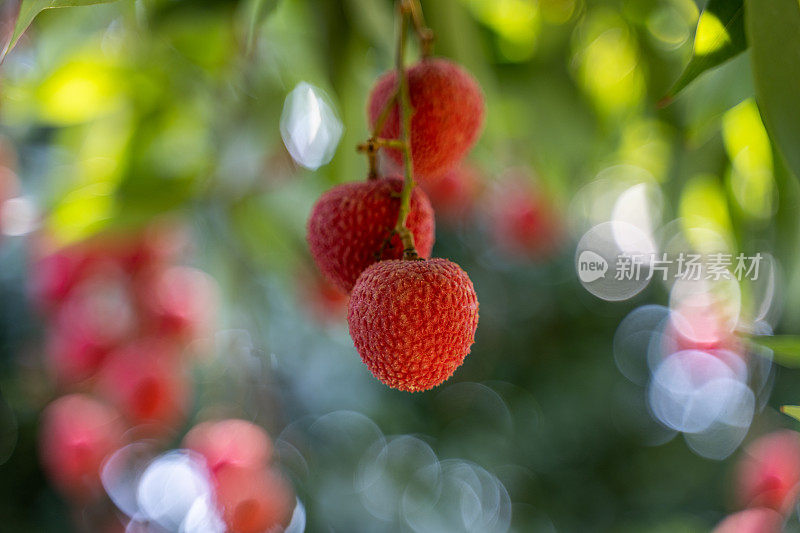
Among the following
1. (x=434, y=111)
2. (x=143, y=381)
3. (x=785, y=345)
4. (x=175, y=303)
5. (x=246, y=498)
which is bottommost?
(x=246, y=498)

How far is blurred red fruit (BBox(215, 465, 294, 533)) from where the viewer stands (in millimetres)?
1000

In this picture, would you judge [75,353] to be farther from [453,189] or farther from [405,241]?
[405,241]

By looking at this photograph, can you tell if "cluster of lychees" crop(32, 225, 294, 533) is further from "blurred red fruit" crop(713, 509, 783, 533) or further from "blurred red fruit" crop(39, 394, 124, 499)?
"blurred red fruit" crop(713, 509, 783, 533)

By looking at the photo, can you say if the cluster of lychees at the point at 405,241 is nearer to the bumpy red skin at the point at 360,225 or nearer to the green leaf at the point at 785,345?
the bumpy red skin at the point at 360,225

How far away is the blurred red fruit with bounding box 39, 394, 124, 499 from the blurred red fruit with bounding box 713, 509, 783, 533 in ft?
3.14

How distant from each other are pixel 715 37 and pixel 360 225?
22cm

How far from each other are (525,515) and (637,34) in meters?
1.48

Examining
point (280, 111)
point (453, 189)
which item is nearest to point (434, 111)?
point (280, 111)

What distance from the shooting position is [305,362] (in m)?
1.83

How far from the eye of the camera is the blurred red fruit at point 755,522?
82 centimetres

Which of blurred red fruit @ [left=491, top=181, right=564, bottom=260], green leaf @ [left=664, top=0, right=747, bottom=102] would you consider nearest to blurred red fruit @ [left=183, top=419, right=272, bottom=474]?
blurred red fruit @ [left=491, top=181, right=564, bottom=260]

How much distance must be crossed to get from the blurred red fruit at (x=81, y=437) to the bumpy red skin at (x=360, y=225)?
2.74 ft

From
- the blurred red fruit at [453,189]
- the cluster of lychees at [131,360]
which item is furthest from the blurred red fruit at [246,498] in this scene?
the blurred red fruit at [453,189]

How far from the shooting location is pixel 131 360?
102cm
